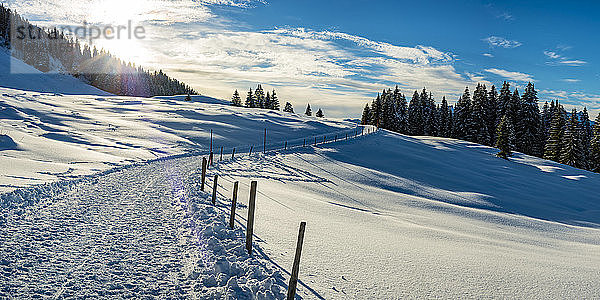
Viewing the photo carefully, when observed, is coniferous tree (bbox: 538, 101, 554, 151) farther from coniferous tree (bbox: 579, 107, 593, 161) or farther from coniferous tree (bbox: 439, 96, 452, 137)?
coniferous tree (bbox: 439, 96, 452, 137)

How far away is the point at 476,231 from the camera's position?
1296cm

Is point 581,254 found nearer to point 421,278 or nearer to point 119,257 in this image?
point 421,278

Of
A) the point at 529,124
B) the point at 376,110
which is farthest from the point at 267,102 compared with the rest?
the point at 529,124

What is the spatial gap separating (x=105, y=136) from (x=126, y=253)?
32141 millimetres

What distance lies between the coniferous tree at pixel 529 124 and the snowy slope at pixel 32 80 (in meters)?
119

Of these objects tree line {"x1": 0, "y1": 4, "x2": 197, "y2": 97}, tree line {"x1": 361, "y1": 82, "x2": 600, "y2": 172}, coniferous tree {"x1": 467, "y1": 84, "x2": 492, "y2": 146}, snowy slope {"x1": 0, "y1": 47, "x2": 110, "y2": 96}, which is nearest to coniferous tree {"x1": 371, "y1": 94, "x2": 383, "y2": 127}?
tree line {"x1": 361, "y1": 82, "x2": 600, "y2": 172}

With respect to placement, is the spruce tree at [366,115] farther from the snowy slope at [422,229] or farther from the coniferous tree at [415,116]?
the snowy slope at [422,229]

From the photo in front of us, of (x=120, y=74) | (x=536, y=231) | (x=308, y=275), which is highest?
(x=120, y=74)

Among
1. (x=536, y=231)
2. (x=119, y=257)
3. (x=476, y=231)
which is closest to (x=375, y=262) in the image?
(x=119, y=257)

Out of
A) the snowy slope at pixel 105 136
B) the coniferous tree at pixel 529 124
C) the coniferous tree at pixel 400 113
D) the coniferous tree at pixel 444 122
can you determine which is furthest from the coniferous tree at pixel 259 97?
the coniferous tree at pixel 529 124

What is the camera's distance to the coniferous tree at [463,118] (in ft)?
213

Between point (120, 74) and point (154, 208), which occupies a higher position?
point (120, 74)

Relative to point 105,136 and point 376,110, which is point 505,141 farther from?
point 105,136

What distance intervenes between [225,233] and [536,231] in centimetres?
1349
